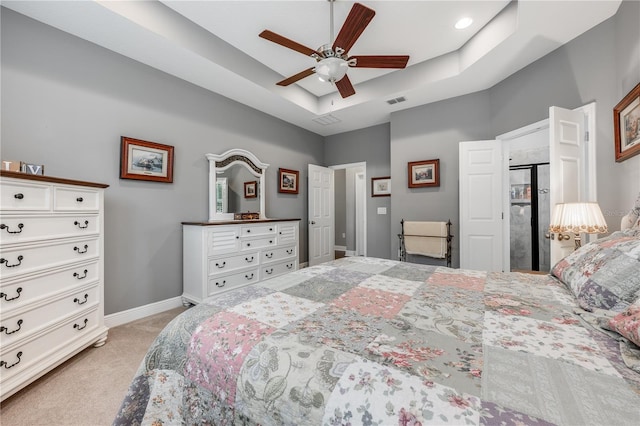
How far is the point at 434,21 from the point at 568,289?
8.45 ft

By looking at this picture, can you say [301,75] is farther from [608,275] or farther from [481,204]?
[481,204]

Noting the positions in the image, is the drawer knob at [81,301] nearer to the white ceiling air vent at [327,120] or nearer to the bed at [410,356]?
the bed at [410,356]

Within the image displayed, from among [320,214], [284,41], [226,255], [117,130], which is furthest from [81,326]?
[320,214]

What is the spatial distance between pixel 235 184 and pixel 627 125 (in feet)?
12.5

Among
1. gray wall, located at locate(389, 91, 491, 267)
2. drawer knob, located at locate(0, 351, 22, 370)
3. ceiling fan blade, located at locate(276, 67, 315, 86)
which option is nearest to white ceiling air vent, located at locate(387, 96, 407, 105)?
gray wall, located at locate(389, 91, 491, 267)

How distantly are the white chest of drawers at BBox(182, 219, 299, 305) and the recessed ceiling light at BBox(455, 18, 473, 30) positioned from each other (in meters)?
2.97

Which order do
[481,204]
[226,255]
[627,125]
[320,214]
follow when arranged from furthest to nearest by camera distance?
1. [320,214]
2. [481,204]
3. [226,255]
4. [627,125]

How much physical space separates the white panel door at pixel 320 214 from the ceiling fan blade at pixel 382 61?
246cm

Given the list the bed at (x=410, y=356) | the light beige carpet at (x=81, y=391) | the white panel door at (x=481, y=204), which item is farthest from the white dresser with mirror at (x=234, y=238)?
the white panel door at (x=481, y=204)

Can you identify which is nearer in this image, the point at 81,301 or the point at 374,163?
the point at 81,301

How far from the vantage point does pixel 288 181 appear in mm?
4496

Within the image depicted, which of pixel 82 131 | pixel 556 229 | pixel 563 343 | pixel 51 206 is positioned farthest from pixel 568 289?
pixel 82 131

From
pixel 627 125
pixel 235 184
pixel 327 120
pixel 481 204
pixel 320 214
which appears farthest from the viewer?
pixel 320 214

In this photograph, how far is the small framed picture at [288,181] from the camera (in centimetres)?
436
